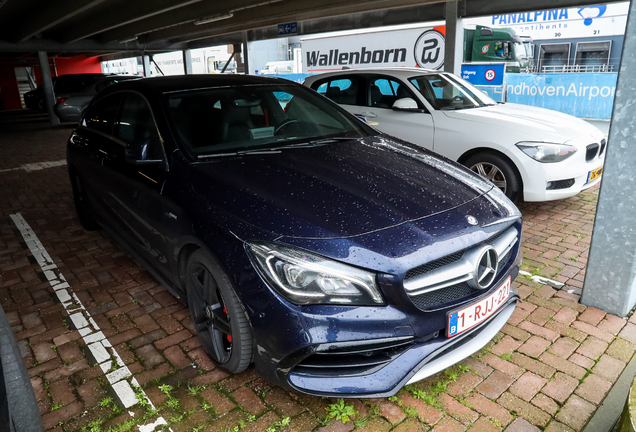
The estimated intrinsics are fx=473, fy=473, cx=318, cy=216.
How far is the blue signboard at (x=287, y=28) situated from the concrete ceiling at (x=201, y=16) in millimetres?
170

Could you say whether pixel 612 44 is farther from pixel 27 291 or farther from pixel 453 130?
pixel 27 291

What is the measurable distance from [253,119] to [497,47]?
16.8 meters

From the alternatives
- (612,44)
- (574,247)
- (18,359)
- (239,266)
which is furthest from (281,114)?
(612,44)

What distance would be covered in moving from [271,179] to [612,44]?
2073 centimetres

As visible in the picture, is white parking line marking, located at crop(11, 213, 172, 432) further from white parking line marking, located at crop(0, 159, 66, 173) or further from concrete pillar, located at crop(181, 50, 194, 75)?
concrete pillar, located at crop(181, 50, 194, 75)

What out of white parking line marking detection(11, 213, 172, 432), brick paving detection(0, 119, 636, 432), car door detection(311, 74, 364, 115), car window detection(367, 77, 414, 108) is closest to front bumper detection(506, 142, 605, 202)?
brick paving detection(0, 119, 636, 432)

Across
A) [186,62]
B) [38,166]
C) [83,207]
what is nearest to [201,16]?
[38,166]

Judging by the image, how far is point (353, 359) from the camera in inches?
81.7

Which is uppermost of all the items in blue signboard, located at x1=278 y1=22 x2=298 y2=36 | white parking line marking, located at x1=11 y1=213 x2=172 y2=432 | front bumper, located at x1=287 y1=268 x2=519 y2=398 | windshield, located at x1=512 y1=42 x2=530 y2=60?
blue signboard, located at x1=278 y1=22 x2=298 y2=36

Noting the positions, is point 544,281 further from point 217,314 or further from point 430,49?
point 430,49

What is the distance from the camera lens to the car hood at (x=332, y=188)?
7.27 ft

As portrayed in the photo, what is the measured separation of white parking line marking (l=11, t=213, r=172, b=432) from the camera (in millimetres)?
2527

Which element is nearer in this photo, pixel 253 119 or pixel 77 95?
pixel 253 119

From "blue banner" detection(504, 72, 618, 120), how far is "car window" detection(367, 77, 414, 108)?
7.67m
